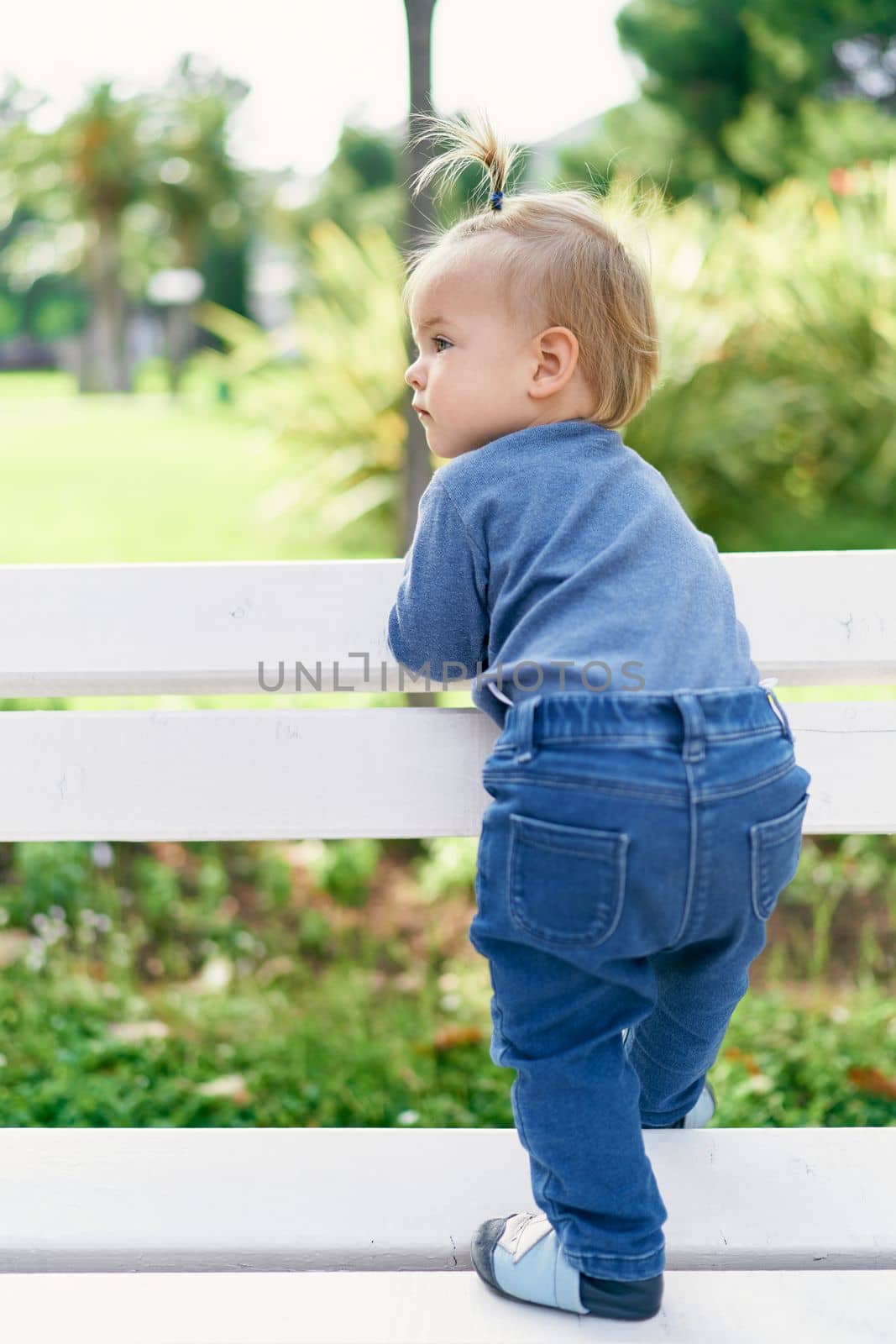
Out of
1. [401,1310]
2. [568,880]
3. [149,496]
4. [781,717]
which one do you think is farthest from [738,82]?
[401,1310]

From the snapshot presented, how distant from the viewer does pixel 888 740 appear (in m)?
1.71

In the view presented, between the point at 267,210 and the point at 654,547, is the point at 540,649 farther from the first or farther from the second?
the point at 267,210

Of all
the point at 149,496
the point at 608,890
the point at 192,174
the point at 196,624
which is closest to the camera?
the point at 608,890

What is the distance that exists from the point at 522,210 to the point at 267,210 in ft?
176

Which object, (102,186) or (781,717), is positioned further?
(102,186)

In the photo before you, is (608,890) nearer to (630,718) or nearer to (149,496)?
(630,718)

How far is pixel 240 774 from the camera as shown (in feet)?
5.46

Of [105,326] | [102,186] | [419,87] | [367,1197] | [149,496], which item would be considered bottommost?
[105,326]

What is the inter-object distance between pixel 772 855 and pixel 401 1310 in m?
0.60

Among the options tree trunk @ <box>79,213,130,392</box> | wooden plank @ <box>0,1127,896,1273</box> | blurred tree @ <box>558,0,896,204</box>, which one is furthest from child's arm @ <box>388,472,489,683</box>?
tree trunk @ <box>79,213,130,392</box>

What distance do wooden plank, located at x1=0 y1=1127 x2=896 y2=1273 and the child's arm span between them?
0.63 m

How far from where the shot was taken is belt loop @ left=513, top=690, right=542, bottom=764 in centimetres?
133

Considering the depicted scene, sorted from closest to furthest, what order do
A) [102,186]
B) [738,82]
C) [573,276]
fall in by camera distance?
[573,276], [738,82], [102,186]

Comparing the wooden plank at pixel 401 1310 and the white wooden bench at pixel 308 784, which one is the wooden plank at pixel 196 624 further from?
the wooden plank at pixel 401 1310
